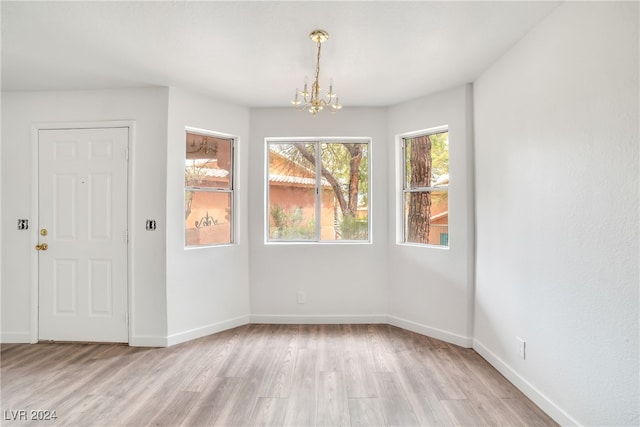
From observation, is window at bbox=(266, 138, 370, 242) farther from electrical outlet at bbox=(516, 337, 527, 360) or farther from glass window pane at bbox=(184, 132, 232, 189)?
electrical outlet at bbox=(516, 337, 527, 360)

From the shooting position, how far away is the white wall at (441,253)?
3.09 m

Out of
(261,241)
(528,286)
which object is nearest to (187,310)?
(261,241)

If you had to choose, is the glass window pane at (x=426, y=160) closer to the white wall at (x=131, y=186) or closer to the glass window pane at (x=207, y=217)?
the glass window pane at (x=207, y=217)

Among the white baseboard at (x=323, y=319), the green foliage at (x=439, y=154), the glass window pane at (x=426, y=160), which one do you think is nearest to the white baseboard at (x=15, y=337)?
the white baseboard at (x=323, y=319)

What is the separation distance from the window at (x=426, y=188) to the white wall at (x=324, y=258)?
262mm

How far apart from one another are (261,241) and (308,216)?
0.63 m

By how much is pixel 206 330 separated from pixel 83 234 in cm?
155

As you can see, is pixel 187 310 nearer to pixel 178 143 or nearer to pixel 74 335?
pixel 74 335

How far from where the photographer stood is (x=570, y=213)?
73.2 inches

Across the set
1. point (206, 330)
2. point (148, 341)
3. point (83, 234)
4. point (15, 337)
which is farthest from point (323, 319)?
point (15, 337)

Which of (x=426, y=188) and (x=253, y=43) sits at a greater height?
(x=253, y=43)

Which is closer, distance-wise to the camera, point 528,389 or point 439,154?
point 528,389

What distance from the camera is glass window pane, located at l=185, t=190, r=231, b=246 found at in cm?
342

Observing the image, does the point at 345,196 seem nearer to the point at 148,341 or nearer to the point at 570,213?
the point at 570,213
